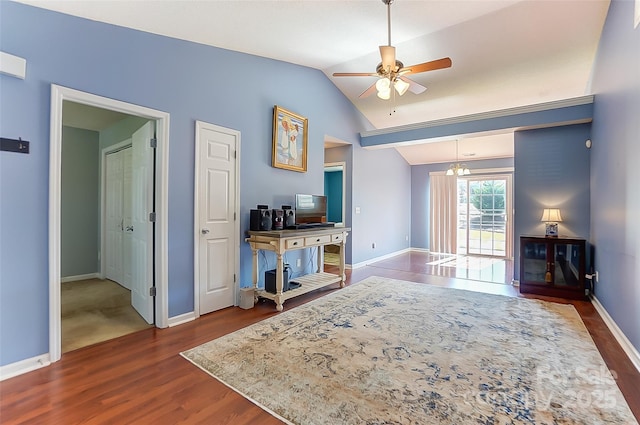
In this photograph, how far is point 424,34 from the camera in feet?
12.2

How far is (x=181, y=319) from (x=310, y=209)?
2160mm

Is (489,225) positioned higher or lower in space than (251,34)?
lower

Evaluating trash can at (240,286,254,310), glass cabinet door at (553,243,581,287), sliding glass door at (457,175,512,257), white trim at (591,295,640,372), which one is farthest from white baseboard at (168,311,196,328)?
sliding glass door at (457,175,512,257)

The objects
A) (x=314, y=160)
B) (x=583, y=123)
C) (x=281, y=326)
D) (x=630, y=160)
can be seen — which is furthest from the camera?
(x=314, y=160)

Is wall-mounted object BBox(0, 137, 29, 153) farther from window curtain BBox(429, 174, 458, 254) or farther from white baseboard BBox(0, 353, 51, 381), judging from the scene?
window curtain BBox(429, 174, 458, 254)

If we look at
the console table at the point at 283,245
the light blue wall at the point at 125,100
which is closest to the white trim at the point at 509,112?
the light blue wall at the point at 125,100

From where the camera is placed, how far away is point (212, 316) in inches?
125

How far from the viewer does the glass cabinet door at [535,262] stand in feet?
13.7

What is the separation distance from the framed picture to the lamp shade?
3.59 m

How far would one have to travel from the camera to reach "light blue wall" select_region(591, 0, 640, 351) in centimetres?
231

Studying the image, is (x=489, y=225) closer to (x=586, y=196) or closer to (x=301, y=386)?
(x=586, y=196)

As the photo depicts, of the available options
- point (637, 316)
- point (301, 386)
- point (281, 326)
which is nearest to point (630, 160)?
point (637, 316)

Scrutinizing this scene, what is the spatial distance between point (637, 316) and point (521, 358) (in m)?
0.92

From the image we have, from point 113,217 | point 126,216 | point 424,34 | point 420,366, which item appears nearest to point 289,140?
point 424,34
